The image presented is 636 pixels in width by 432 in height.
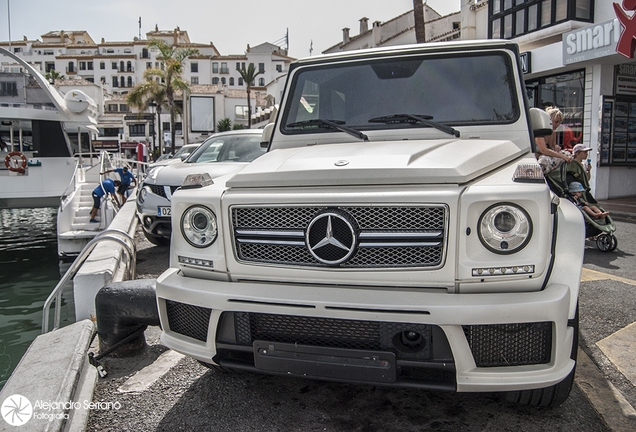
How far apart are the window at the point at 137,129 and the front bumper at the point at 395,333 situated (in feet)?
231

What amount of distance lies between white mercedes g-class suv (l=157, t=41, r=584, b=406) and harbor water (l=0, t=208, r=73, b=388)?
3469 mm

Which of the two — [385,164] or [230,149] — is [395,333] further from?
[230,149]

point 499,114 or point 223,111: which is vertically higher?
point 223,111

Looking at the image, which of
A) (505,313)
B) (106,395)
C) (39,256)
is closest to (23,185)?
(39,256)

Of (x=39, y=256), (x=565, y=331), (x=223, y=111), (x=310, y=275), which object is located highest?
(x=223, y=111)

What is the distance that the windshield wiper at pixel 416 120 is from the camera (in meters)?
3.20

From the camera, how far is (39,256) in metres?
11.5

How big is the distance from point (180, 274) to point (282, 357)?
2.64 feet

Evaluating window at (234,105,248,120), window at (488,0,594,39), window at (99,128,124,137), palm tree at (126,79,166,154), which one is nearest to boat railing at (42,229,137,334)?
window at (488,0,594,39)

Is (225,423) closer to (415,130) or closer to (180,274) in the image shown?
(180,274)

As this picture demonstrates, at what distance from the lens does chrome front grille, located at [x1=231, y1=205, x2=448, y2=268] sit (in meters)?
2.25

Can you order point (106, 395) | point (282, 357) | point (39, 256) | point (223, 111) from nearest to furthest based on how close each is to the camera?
point (282, 357) → point (106, 395) → point (39, 256) → point (223, 111)

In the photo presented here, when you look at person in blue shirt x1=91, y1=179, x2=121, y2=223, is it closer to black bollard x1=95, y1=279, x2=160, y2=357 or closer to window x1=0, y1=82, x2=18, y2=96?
window x1=0, y1=82, x2=18, y2=96

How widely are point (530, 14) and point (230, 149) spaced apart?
1275cm
